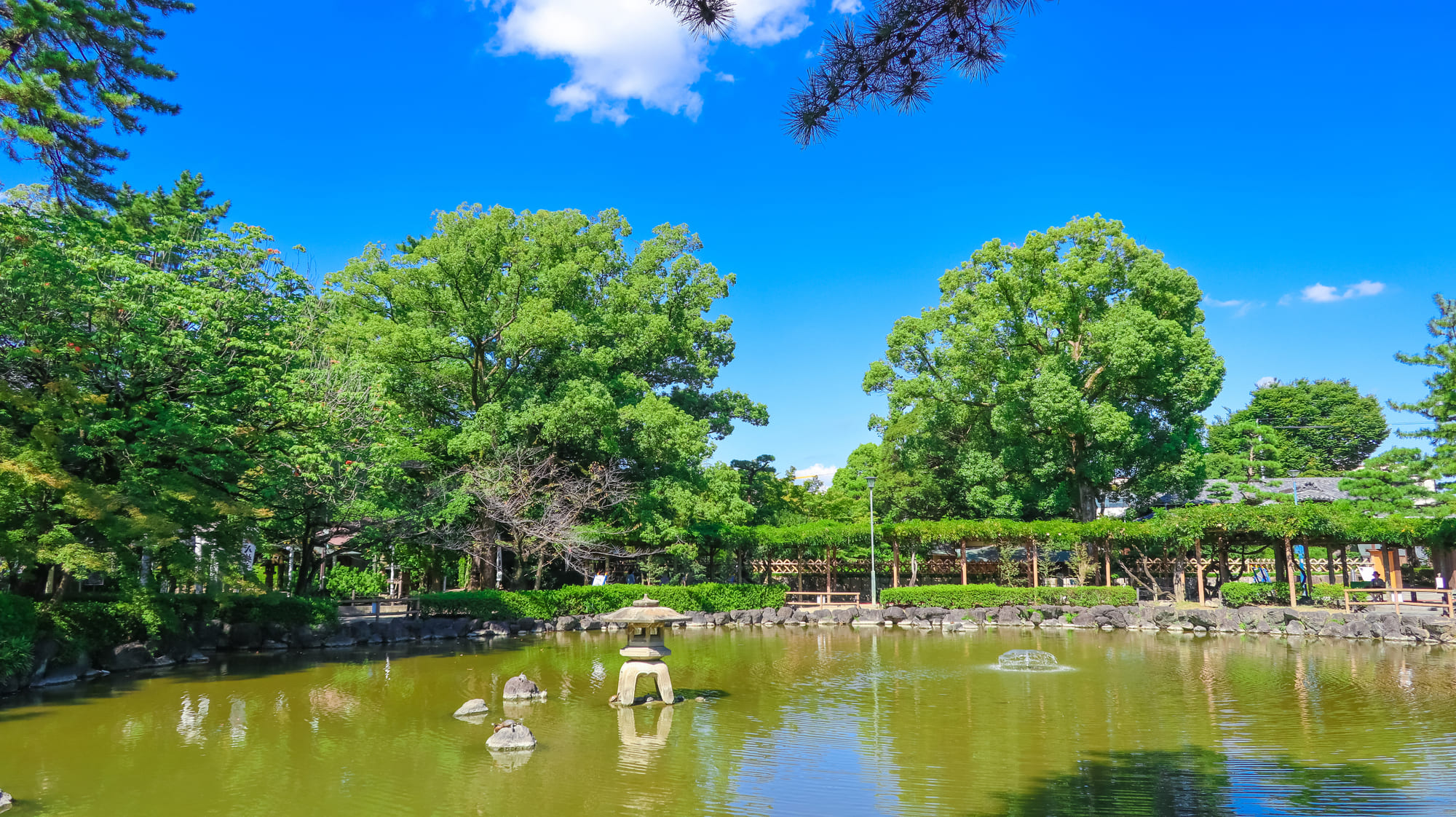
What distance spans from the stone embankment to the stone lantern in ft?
27.3

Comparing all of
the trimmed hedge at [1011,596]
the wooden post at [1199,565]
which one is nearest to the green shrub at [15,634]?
the trimmed hedge at [1011,596]

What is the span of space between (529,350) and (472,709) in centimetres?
1311

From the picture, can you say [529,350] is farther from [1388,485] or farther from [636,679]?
[1388,485]

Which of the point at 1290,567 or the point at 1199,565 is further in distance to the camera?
the point at 1199,565

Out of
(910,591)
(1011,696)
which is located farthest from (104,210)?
(910,591)

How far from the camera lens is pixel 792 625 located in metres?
23.7

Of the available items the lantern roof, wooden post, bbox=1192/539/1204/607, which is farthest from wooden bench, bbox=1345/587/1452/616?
the lantern roof

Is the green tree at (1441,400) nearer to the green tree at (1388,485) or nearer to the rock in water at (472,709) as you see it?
the green tree at (1388,485)

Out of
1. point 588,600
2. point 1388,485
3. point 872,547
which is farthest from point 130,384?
point 1388,485

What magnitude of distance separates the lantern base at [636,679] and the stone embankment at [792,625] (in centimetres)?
829

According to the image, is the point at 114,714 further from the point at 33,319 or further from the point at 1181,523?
the point at 1181,523

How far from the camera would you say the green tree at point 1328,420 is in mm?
43500

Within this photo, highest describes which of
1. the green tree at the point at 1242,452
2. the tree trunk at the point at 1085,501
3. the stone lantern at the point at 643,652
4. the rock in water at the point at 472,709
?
the green tree at the point at 1242,452

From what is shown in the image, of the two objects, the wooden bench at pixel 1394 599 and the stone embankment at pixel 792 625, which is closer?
the stone embankment at pixel 792 625
